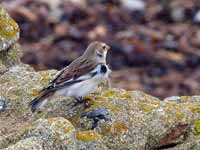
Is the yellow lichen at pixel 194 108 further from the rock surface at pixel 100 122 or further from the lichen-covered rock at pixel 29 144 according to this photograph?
the lichen-covered rock at pixel 29 144

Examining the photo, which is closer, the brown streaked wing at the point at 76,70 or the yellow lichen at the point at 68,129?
the yellow lichen at the point at 68,129

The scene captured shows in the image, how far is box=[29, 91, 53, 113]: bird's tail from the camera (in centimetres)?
641

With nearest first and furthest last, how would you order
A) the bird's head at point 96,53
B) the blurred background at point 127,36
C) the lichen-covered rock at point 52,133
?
the lichen-covered rock at point 52,133 < the bird's head at point 96,53 < the blurred background at point 127,36

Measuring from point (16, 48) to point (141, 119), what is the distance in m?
1.86

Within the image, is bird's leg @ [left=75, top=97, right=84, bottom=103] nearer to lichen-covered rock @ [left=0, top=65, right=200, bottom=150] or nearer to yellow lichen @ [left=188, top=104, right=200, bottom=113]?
lichen-covered rock @ [left=0, top=65, right=200, bottom=150]

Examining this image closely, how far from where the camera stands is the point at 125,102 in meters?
6.47

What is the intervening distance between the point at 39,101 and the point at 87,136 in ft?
2.17

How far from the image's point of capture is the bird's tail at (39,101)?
6406 millimetres

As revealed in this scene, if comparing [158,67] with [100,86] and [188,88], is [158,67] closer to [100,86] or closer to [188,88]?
[188,88]

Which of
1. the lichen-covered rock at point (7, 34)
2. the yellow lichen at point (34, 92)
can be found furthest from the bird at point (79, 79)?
the lichen-covered rock at point (7, 34)

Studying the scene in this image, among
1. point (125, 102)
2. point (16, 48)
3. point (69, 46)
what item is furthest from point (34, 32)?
point (125, 102)

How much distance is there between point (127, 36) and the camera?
1327 cm

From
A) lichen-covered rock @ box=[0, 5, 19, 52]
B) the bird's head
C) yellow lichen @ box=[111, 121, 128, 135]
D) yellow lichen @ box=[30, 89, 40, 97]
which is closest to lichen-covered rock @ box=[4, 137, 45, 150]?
yellow lichen @ box=[111, 121, 128, 135]

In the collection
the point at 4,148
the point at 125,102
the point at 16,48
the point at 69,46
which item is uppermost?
the point at 69,46
